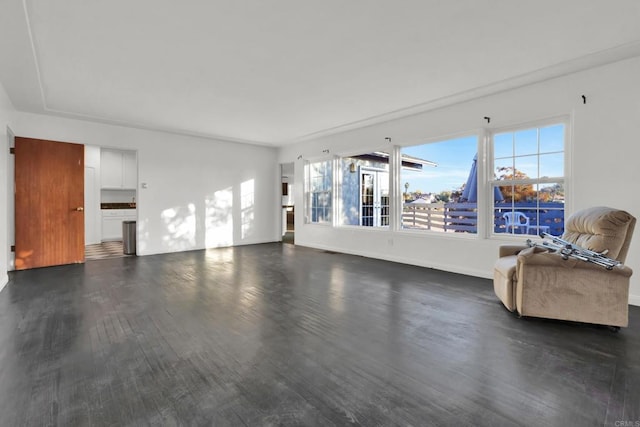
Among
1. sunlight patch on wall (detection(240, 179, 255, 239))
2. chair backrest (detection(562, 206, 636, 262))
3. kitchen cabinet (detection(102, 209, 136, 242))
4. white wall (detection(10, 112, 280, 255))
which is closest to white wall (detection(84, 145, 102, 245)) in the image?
kitchen cabinet (detection(102, 209, 136, 242))

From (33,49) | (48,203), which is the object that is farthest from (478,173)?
(48,203)

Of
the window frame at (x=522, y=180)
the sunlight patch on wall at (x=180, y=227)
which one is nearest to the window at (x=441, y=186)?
the window frame at (x=522, y=180)

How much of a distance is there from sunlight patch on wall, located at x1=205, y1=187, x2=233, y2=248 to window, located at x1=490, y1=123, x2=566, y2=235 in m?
5.88

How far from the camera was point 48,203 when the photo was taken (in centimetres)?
538

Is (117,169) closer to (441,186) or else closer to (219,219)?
(219,219)

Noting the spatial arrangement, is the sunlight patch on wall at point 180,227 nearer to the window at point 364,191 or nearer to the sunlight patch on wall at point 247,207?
the sunlight patch on wall at point 247,207

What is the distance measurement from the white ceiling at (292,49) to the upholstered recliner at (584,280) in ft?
5.93

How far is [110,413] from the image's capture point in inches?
62.5

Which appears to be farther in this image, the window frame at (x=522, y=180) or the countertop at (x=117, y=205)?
the countertop at (x=117, y=205)

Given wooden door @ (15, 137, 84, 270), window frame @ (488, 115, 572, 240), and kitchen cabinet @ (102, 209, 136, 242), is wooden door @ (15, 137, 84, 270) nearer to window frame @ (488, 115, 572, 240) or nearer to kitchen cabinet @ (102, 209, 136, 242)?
kitchen cabinet @ (102, 209, 136, 242)

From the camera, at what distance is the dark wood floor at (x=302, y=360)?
1.61 meters

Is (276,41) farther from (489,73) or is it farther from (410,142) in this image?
(410,142)

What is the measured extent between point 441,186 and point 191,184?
5.40 metres

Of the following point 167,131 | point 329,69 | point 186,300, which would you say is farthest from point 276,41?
point 167,131
